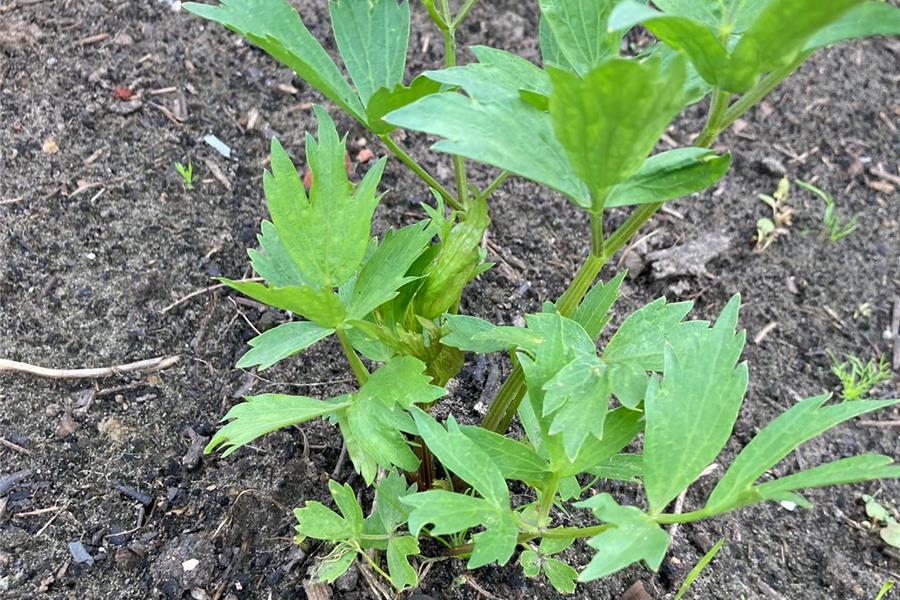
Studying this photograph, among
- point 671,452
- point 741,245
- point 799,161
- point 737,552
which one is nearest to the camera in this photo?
point 671,452

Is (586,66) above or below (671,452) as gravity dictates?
above

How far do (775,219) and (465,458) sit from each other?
4.93 ft

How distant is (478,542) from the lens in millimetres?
1060

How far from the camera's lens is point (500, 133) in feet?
3.06

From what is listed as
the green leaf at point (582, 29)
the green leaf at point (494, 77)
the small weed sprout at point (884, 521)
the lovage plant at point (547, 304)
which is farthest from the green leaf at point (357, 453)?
the small weed sprout at point (884, 521)

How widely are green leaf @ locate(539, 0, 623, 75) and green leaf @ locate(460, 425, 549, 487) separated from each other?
0.55 m

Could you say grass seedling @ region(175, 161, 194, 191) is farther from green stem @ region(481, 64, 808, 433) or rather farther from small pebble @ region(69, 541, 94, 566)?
green stem @ region(481, 64, 808, 433)

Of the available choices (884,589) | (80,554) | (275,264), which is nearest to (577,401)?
(275,264)

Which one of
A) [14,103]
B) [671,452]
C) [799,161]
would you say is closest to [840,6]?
[671,452]

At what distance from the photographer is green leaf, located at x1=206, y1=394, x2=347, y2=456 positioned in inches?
44.0

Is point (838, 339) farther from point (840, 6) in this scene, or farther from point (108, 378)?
point (108, 378)

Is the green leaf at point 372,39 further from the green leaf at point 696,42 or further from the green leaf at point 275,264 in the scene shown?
the green leaf at point 696,42

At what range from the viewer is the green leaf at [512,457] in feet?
3.71

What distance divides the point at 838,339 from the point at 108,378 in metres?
1.77
